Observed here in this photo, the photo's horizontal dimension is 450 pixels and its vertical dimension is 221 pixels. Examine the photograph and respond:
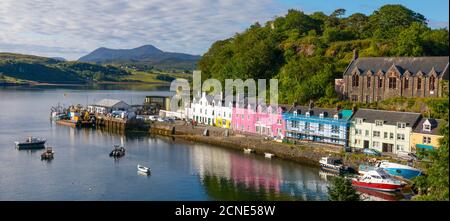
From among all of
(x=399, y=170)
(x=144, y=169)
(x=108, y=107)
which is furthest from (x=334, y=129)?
(x=108, y=107)

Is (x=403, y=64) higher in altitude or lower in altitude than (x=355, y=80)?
higher

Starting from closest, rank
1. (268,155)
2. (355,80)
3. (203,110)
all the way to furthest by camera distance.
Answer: (268,155), (355,80), (203,110)

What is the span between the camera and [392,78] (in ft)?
108

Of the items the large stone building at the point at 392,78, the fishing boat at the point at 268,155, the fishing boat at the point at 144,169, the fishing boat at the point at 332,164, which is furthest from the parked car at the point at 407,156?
the fishing boat at the point at 144,169

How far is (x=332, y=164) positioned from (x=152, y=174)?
371 inches

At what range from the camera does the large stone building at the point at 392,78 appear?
30.8 m

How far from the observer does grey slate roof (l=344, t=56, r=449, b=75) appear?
30.8 metres

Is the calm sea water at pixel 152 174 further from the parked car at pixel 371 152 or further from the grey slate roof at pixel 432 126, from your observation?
the grey slate roof at pixel 432 126

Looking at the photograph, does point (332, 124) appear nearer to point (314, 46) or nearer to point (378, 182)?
point (378, 182)

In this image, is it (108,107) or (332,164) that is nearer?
(332,164)

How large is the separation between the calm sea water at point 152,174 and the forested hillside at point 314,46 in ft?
32.6

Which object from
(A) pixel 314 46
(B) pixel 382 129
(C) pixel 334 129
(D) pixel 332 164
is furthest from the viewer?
(A) pixel 314 46
